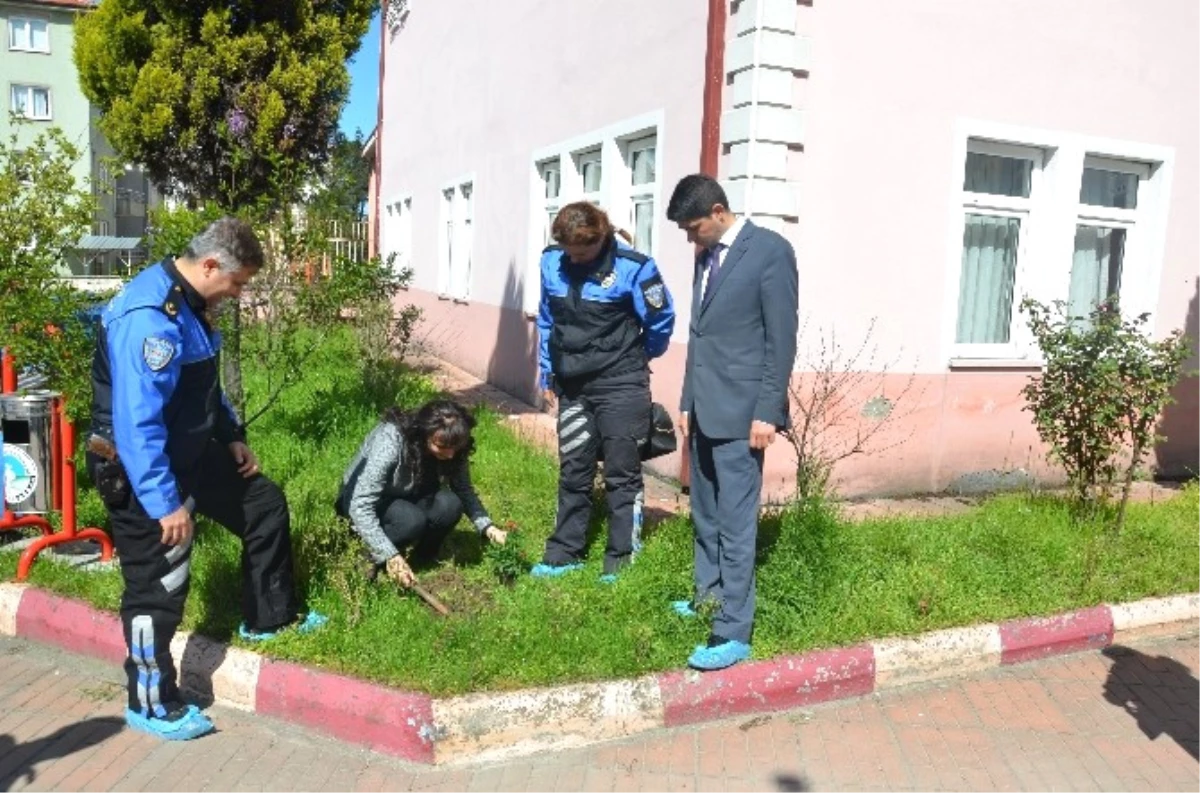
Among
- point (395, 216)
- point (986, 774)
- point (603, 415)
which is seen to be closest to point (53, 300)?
point (603, 415)

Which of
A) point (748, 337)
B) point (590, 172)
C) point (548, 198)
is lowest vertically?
point (748, 337)

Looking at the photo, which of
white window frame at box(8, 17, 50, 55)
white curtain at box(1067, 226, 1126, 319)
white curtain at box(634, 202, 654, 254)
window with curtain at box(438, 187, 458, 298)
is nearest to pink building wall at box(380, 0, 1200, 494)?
white curtain at box(1067, 226, 1126, 319)

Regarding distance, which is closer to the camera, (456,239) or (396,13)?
(456,239)

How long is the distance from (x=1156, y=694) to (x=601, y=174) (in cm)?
607

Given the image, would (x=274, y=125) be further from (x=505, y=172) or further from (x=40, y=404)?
(x=40, y=404)

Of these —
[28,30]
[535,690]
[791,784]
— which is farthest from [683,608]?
[28,30]

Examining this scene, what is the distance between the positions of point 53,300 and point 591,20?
17.9 feet

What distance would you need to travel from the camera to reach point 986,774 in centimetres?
362

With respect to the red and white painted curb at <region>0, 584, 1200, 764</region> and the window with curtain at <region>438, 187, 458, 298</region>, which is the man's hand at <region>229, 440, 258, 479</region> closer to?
the red and white painted curb at <region>0, 584, 1200, 764</region>

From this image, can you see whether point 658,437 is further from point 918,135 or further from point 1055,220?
point 1055,220

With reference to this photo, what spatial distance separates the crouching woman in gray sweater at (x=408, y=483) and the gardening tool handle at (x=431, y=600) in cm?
4

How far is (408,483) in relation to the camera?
4.63 metres

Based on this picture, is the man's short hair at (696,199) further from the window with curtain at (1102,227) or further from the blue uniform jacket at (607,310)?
the window with curtain at (1102,227)

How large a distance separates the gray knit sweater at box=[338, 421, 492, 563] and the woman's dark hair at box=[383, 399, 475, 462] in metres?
0.04
